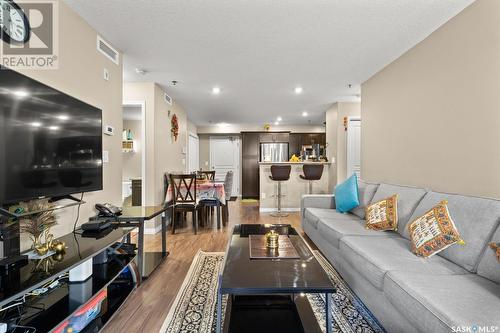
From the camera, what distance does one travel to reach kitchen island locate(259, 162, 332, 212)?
583cm

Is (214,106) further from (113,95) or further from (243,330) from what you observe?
(243,330)

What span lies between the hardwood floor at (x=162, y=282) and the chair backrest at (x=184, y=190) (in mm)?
524

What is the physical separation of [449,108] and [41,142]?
11.0ft

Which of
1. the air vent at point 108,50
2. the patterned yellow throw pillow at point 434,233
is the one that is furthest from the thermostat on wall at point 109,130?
the patterned yellow throw pillow at point 434,233

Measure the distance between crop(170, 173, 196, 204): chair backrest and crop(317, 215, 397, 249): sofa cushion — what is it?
2.17m

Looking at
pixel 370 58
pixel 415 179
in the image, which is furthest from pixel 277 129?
pixel 415 179

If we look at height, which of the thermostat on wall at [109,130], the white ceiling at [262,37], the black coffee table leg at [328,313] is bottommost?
the black coffee table leg at [328,313]

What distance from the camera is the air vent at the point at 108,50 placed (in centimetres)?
257

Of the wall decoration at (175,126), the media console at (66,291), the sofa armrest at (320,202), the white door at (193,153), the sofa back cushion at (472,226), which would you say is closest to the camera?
the media console at (66,291)

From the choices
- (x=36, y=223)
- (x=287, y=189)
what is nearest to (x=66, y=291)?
(x=36, y=223)

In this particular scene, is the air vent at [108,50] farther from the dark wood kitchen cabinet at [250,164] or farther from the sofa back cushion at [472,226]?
the dark wood kitchen cabinet at [250,164]

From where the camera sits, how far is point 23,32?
1778 millimetres

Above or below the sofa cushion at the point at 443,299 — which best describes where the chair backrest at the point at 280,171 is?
above

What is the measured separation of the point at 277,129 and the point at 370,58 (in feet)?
16.4
